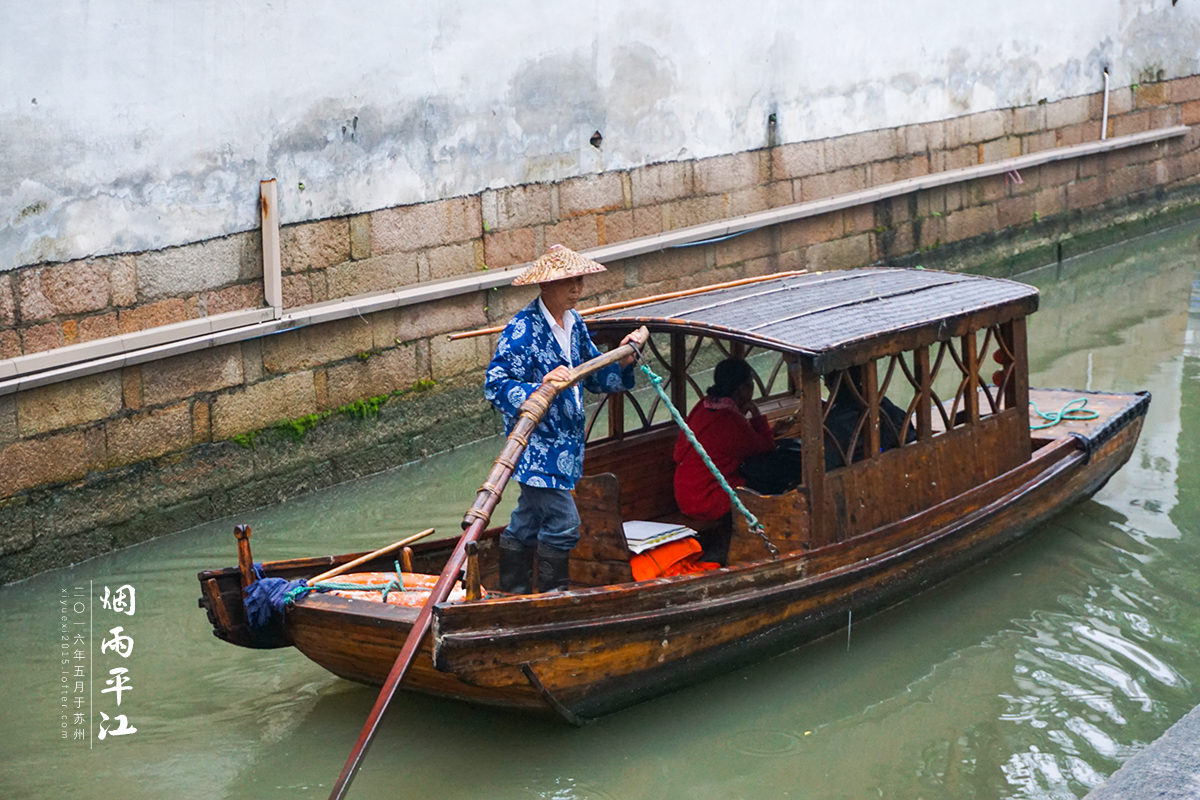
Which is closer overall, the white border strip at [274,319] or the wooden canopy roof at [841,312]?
the wooden canopy roof at [841,312]

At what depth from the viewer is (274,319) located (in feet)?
24.6

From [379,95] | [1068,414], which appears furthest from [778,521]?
[379,95]

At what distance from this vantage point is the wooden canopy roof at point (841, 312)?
5234 mm

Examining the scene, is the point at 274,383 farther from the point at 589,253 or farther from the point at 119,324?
the point at 589,253

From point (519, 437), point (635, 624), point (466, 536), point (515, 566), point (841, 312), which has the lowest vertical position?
point (635, 624)

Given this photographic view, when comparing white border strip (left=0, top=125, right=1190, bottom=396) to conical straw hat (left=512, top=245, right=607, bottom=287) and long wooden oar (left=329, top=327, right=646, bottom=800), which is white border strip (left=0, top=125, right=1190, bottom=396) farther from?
long wooden oar (left=329, top=327, right=646, bottom=800)

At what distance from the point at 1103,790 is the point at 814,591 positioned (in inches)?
86.8

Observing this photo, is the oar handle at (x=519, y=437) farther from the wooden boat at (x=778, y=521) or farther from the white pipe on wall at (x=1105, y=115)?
the white pipe on wall at (x=1105, y=115)

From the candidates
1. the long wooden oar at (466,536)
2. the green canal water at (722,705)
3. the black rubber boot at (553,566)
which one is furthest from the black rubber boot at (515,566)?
the long wooden oar at (466,536)

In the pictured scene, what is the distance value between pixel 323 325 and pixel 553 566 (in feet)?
11.0

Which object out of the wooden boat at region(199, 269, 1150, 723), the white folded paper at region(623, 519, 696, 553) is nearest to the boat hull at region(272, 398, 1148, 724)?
the wooden boat at region(199, 269, 1150, 723)

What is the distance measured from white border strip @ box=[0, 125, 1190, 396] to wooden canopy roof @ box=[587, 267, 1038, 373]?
2.46 m

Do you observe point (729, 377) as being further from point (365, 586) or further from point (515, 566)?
point (365, 586)

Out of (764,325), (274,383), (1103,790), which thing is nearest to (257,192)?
(274,383)
